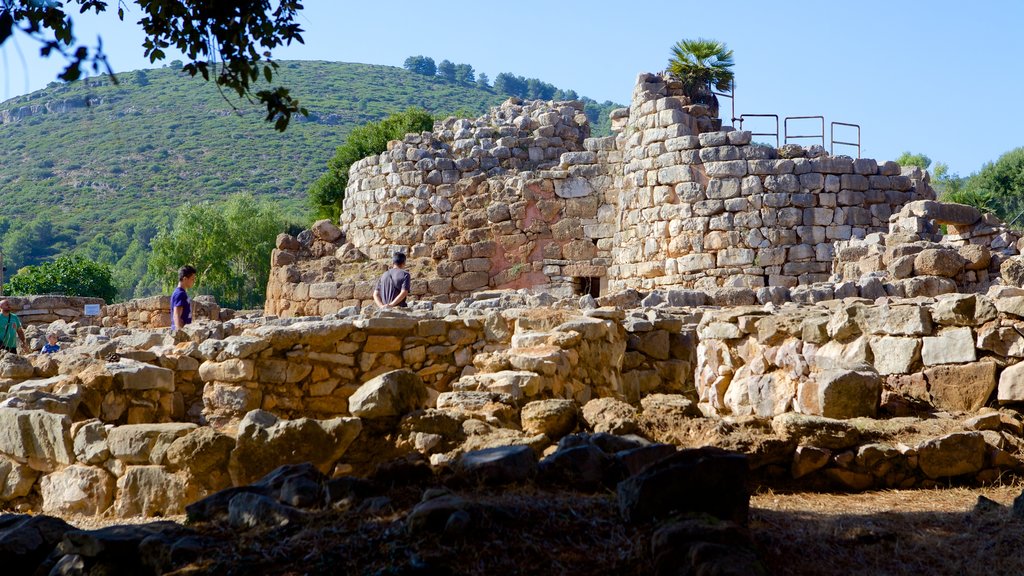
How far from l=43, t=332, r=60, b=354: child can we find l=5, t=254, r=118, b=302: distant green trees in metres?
19.6

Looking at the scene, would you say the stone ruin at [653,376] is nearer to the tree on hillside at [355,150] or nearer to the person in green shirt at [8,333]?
the person in green shirt at [8,333]

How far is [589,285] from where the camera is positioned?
20.1 metres

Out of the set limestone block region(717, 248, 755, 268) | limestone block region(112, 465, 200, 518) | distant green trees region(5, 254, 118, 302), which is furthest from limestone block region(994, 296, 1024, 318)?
distant green trees region(5, 254, 118, 302)

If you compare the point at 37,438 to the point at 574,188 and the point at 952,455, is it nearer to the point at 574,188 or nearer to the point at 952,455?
the point at 952,455

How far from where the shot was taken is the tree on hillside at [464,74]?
88.4 metres

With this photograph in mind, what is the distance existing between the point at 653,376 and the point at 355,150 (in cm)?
2424

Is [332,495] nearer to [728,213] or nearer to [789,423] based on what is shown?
[789,423]

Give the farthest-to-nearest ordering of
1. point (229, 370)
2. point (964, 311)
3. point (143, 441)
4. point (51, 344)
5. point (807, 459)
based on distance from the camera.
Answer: point (51, 344)
point (229, 370)
point (964, 311)
point (143, 441)
point (807, 459)

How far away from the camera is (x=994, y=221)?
1534cm

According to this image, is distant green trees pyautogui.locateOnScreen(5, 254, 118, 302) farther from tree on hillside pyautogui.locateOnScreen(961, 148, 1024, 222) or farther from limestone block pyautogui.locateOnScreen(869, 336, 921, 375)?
limestone block pyautogui.locateOnScreen(869, 336, 921, 375)

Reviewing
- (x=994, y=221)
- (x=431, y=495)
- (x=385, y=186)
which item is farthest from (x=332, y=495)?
(x=385, y=186)

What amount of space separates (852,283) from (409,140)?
35.5ft

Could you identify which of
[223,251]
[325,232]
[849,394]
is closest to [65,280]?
[223,251]

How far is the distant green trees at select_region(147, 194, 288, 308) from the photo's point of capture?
37500mm
